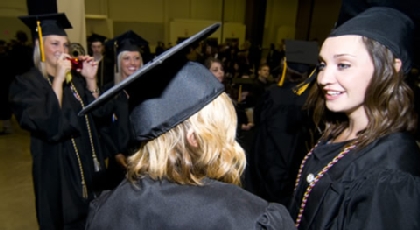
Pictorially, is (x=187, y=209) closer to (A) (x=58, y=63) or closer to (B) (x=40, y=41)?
(A) (x=58, y=63)

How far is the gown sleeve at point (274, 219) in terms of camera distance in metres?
0.85

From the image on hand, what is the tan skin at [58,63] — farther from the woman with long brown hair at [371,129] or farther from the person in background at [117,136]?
the woman with long brown hair at [371,129]

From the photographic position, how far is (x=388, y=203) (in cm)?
91

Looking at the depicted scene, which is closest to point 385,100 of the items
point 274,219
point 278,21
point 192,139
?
point 274,219

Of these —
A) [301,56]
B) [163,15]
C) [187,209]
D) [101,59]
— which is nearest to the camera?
[187,209]

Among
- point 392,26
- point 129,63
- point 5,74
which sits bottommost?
point 5,74

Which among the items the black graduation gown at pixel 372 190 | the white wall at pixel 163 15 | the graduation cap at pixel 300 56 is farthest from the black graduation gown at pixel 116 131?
the white wall at pixel 163 15

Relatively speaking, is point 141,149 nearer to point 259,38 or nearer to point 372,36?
point 372,36

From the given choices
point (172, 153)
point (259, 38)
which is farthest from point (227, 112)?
point (259, 38)

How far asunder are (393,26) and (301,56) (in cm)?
170

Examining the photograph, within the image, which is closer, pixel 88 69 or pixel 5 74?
pixel 88 69

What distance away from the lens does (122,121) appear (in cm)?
249

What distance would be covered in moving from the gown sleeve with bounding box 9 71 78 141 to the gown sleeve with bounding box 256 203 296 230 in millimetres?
1629

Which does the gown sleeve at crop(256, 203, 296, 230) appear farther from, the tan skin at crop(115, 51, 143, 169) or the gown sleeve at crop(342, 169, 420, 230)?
the tan skin at crop(115, 51, 143, 169)
